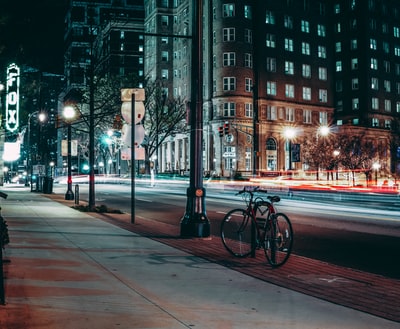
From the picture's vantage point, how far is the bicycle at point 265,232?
866cm

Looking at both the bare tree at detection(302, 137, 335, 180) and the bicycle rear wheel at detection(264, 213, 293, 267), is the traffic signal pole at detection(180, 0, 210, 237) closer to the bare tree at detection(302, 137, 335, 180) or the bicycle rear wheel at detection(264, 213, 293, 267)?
the bicycle rear wheel at detection(264, 213, 293, 267)

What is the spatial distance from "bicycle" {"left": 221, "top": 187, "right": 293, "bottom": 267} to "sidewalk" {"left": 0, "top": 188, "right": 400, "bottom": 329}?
22 cm

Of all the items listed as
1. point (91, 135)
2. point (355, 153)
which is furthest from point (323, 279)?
point (355, 153)

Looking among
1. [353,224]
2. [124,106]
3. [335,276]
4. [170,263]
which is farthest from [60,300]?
[353,224]

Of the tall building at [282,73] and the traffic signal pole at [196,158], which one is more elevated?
the tall building at [282,73]

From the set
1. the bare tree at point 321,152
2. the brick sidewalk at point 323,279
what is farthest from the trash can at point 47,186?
the bare tree at point 321,152

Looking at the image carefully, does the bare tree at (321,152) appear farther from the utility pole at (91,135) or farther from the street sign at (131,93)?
the street sign at (131,93)

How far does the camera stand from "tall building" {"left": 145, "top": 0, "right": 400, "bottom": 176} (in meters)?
71.8

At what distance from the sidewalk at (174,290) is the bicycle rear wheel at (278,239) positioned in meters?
0.22

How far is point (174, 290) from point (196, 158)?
5.90 metres

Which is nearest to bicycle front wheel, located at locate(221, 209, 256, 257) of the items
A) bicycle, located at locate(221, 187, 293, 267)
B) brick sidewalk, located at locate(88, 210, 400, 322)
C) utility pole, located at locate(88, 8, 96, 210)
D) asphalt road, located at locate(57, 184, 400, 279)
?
bicycle, located at locate(221, 187, 293, 267)

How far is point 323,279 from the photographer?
305 inches

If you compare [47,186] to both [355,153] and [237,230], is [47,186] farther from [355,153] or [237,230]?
[355,153]

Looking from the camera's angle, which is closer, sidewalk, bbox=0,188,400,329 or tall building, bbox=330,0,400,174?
sidewalk, bbox=0,188,400,329
